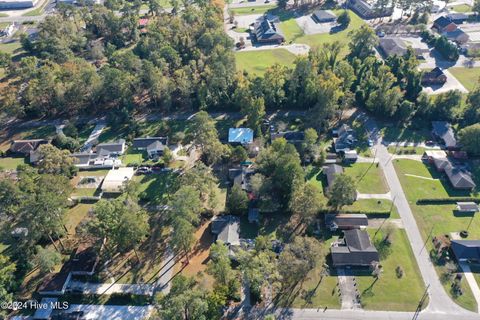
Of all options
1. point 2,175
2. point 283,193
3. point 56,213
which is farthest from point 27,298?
point 283,193

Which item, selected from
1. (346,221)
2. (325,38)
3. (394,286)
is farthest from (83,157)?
(325,38)

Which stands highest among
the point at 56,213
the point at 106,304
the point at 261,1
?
the point at 261,1

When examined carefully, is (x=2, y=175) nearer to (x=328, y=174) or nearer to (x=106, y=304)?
(x=106, y=304)

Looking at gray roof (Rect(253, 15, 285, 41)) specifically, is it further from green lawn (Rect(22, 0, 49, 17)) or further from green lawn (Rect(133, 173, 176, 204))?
green lawn (Rect(22, 0, 49, 17))

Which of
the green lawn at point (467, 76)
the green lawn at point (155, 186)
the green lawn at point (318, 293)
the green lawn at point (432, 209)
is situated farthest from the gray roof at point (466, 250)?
the green lawn at point (467, 76)

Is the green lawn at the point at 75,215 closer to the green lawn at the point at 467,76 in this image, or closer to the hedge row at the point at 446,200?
the hedge row at the point at 446,200

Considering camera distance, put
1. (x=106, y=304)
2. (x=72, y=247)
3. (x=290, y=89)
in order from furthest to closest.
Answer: (x=290, y=89) → (x=72, y=247) → (x=106, y=304)

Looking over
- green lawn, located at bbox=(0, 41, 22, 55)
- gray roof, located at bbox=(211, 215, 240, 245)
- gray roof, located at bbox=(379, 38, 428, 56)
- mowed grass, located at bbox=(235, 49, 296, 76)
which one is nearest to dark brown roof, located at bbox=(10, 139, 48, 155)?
gray roof, located at bbox=(211, 215, 240, 245)
